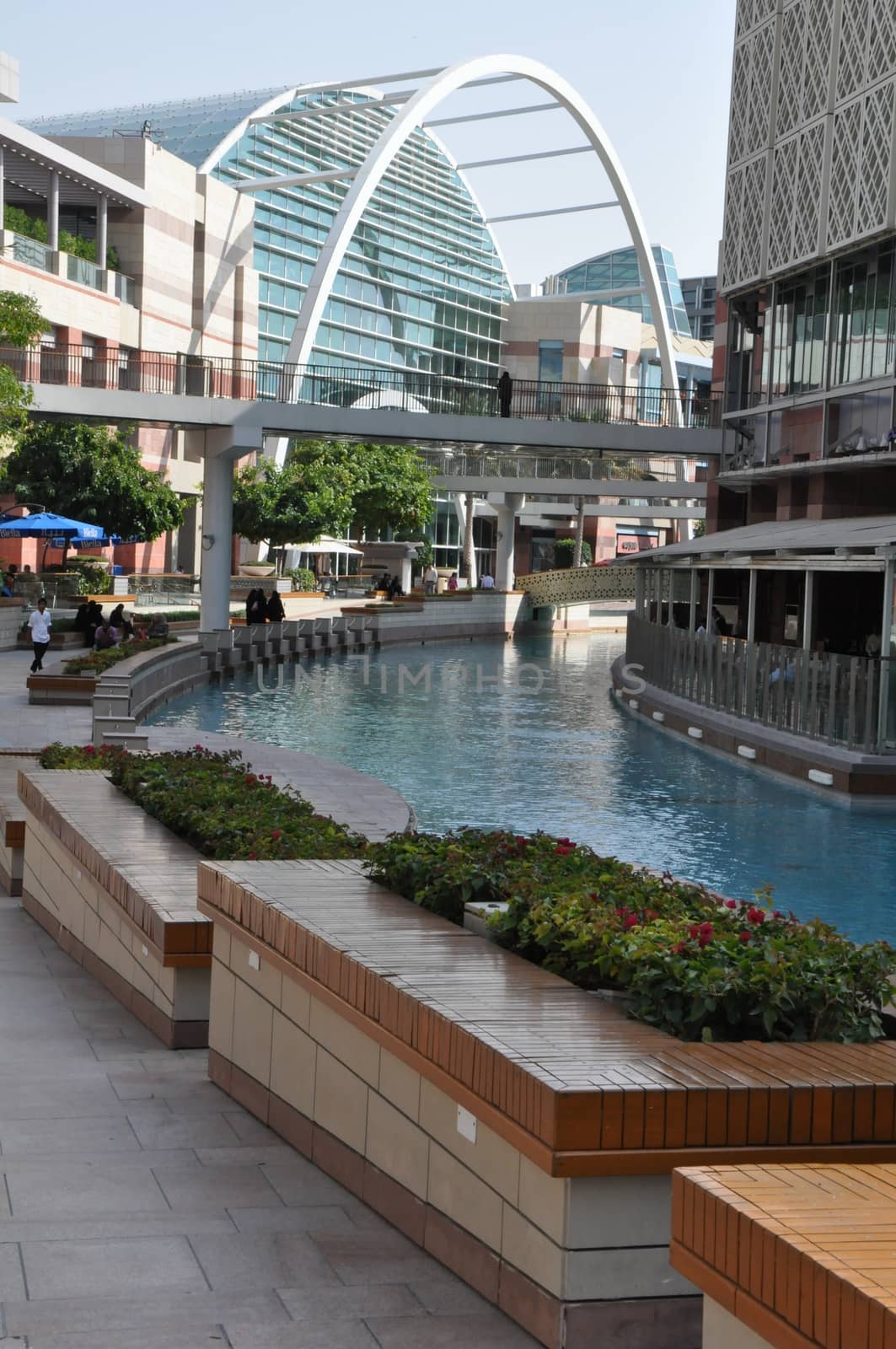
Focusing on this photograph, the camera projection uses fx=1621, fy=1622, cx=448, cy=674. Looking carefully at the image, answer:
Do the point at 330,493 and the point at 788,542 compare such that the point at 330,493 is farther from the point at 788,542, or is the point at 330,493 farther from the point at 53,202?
the point at 788,542

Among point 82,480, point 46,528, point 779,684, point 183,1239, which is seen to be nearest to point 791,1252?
point 183,1239

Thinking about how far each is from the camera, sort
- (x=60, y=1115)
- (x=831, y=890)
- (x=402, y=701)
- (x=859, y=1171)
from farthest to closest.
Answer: (x=402, y=701) → (x=831, y=890) → (x=60, y=1115) → (x=859, y=1171)

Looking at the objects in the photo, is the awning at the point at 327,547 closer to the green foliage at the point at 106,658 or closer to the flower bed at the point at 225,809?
the green foliage at the point at 106,658

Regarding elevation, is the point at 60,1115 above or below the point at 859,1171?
below

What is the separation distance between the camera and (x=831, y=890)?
51.1 ft

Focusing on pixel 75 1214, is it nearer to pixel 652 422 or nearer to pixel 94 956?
pixel 94 956

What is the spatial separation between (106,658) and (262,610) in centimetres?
1523

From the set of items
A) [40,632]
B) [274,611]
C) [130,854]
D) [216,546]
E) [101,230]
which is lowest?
[130,854]

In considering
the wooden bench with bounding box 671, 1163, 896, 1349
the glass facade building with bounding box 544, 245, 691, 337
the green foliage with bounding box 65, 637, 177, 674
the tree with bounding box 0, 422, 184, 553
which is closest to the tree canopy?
the tree with bounding box 0, 422, 184, 553

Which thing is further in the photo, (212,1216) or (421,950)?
(421,950)

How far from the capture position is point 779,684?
24.3 metres

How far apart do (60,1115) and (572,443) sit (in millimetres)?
Answer: 35686

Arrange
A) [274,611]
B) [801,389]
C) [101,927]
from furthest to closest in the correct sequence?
[274,611], [801,389], [101,927]

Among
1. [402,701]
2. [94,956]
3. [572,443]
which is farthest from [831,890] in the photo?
[572,443]
